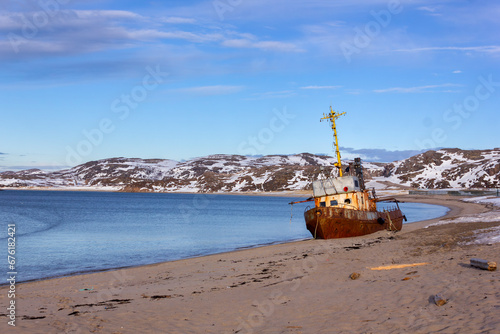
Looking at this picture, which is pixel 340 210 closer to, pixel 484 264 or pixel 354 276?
pixel 354 276

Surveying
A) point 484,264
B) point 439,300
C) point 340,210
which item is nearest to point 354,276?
point 484,264

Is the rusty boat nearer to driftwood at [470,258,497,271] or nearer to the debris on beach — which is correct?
the debris on beach

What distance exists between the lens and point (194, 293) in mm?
17500

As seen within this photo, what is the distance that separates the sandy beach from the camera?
448 inches

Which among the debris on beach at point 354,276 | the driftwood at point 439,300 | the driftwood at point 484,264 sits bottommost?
the debris on beach at point 354,276

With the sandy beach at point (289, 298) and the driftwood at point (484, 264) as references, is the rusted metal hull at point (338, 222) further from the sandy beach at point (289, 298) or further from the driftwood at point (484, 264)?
the driftwood at point (484, 264)

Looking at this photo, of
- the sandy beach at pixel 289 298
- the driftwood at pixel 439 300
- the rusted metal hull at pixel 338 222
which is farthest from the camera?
the rusted metal hull at pixel 338 222

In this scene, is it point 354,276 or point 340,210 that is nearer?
point 354,276

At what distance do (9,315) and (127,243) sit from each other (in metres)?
27.4

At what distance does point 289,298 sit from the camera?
15.0m

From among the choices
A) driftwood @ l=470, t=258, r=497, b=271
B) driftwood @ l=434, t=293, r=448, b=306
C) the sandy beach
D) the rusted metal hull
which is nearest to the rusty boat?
the rusted metal hull

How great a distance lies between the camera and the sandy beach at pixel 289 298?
11.4 metres

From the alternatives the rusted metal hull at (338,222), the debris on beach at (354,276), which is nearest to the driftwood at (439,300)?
the debris on beach at (354,276)

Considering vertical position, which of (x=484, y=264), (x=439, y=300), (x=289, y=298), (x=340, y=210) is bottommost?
(x=289, y=298)
